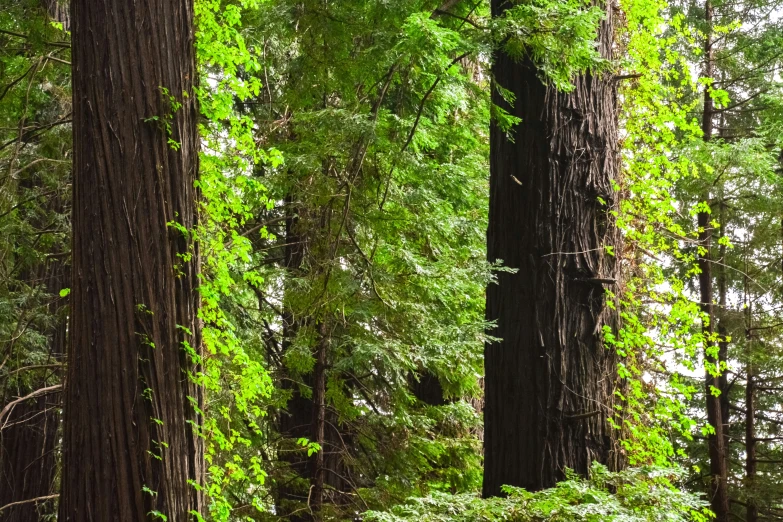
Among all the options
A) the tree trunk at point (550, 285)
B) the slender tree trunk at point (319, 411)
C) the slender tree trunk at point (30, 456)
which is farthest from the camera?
the slender tree trunk at point (30, 456)

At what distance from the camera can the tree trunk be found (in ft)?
17.4

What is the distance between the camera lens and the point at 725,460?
1455 centimetres

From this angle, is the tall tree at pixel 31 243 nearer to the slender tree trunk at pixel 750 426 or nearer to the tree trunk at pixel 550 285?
the tree trunk at pixel 550 285

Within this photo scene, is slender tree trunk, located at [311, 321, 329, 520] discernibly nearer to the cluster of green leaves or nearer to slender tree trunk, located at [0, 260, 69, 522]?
slender tree trunk, located at [0, 260, 69, 522]

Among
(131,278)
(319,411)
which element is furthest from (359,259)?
(131,278)

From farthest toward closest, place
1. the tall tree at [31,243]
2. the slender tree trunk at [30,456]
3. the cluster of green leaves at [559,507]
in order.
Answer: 1. the slender tree trunk at [30,456]
2. the tall tree at [31,243]
3. the cluster of green leaves at [559,507]

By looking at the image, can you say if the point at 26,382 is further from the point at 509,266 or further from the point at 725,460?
the point at 725,460

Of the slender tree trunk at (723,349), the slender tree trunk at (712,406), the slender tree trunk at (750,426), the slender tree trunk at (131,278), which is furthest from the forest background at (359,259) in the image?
the slender tree trunk at (750,426)

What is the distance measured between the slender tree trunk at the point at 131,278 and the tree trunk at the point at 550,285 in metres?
2.08

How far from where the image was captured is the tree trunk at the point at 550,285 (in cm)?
532

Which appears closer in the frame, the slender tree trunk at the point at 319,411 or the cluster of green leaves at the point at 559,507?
the cluster of green leaves at the point at 559,507

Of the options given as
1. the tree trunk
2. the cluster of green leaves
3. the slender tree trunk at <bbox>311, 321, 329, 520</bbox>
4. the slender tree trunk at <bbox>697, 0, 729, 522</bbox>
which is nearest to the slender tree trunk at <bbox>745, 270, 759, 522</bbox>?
the slender tree trunk at <bbox>697, 0, 729, 522</bbox>

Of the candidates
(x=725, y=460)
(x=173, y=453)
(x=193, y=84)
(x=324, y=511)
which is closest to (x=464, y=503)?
(x=173, y=453)

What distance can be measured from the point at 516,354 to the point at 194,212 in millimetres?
2331
